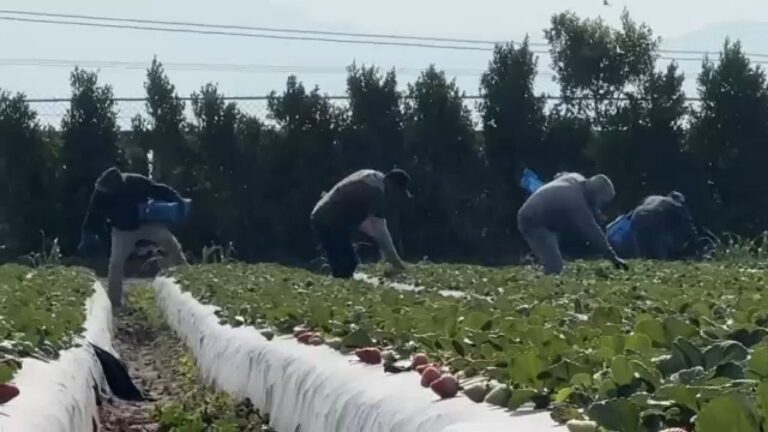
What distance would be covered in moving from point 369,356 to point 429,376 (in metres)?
1.13

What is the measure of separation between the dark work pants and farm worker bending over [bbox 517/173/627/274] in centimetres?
243

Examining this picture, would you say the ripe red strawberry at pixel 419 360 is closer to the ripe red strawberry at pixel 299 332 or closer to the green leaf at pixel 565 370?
the green leaf at pixel 565 370

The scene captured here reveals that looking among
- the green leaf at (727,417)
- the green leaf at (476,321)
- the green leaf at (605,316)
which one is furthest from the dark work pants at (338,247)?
the green leaf at (727,417)

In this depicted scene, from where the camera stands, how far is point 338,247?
18609mm

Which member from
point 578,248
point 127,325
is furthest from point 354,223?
point 578,248

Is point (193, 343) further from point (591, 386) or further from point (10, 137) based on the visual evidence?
point (10, 137)

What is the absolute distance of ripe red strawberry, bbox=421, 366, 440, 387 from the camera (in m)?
5.29

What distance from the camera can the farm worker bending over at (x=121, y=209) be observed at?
18906 mm

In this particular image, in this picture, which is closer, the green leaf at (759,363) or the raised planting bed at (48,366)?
the green leaf at (759,363)

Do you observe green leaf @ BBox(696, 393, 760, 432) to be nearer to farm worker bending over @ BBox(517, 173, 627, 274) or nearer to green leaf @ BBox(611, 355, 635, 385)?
green leaf @ BBox(611, 355, 635, 385)

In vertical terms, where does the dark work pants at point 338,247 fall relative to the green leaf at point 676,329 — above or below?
below

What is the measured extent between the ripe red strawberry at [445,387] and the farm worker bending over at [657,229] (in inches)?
785

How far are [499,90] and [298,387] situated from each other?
29252 mm

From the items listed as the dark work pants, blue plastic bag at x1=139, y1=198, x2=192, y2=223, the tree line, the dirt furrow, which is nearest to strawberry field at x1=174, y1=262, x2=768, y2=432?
the dirt furrow
